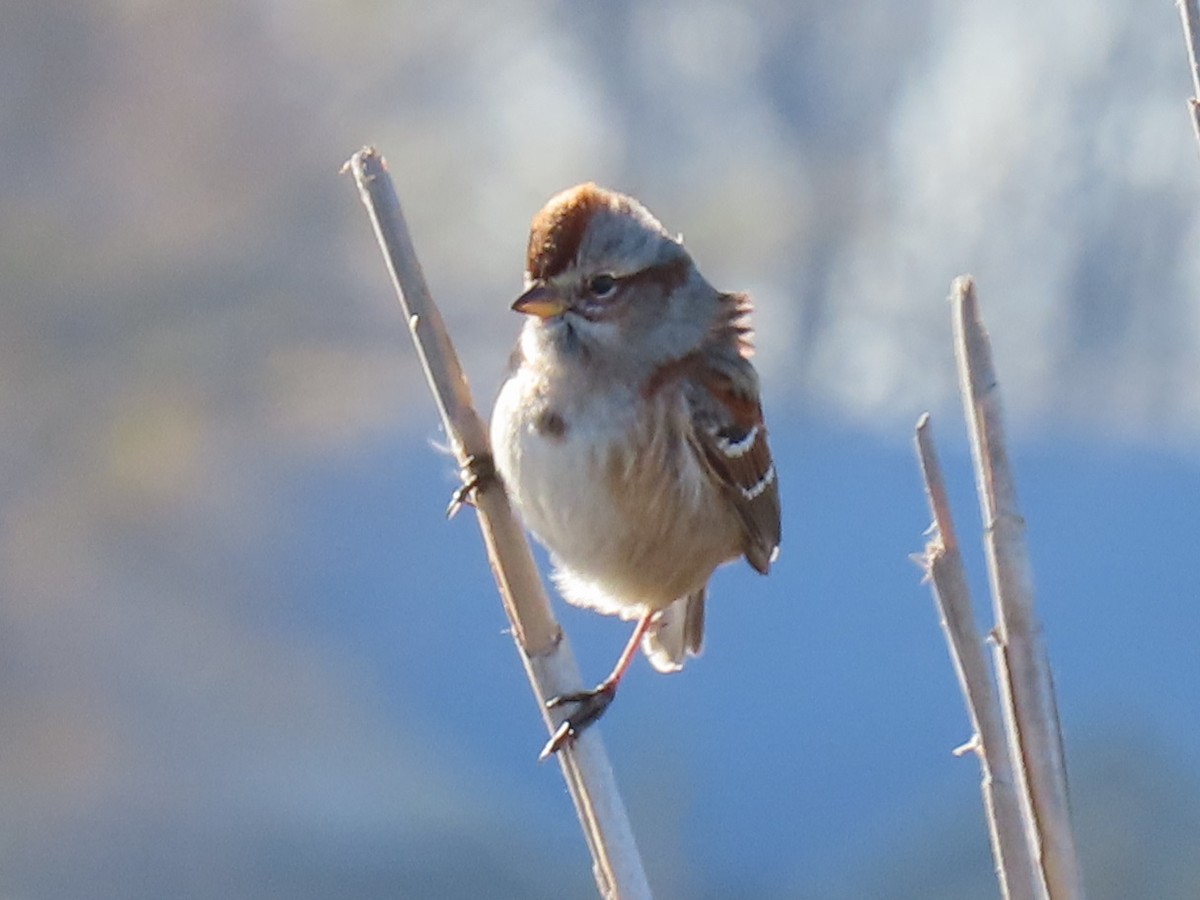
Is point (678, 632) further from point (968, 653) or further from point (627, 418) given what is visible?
point (968, 653)

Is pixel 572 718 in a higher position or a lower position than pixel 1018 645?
higher

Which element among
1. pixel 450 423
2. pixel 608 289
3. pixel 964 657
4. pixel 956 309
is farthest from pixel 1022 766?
pixel 608 289

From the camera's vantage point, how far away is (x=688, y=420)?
1719 millimetres

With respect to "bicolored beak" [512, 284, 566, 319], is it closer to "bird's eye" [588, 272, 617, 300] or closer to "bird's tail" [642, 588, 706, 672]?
"bird's eye" [588, 272, 617, 300]

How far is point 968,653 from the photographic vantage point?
117 centimetres

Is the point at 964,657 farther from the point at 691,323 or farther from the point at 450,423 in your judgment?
the point at 691,323

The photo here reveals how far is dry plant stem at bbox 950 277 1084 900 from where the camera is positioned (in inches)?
44.6

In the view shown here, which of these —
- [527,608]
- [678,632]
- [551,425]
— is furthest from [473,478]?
[678,632]

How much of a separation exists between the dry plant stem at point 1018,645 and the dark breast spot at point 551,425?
1.82ft

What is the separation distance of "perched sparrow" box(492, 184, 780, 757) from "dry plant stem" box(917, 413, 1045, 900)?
41 cm

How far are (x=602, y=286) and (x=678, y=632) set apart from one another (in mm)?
486

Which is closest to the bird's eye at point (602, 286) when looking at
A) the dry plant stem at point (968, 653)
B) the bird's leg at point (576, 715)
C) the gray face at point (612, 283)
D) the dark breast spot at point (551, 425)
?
the gray face at point (612, 283)

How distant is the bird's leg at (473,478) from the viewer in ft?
5.35

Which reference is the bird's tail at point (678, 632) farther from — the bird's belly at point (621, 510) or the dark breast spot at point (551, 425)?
the dark breast spot at point (551, 425)
